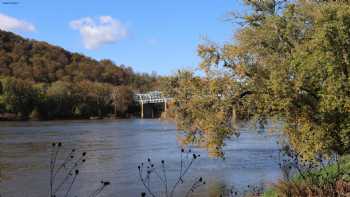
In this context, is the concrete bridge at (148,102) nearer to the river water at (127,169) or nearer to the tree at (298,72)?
the river water at (127,169)

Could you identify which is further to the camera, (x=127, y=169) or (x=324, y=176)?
(x=127, y=169)

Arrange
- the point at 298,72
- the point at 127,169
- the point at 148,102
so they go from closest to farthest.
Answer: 1. the point at 298,72
2. the point at 127,169
3. the point at 148,102

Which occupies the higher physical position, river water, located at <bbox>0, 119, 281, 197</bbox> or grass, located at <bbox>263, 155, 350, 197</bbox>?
grass, located at <bbox>263, 155, 350, 197</bbox>

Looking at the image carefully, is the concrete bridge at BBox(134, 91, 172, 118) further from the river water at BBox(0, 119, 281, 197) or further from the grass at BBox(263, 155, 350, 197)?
the grass at BBox(263, 155, 350, 197)

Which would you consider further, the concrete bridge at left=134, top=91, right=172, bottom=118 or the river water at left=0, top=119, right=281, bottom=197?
the concrete bridge at left=134, top=91, right=172, bottom=118

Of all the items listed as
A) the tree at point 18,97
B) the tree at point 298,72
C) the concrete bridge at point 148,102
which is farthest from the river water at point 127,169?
the concrete bridge at point 148,102

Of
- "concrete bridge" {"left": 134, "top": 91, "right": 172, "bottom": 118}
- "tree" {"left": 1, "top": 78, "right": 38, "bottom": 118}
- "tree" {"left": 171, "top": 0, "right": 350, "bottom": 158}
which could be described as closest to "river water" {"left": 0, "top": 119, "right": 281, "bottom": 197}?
"tree" {"left": 171, "top": 0, "right": 350, "bottom": 158}

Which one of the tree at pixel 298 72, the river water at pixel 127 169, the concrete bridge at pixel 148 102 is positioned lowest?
the river water at pixel 127 169

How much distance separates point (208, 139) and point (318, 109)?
387cm

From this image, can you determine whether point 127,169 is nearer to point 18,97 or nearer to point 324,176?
point 324,176

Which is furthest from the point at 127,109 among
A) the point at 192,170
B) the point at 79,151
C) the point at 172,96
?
the point at 172,96

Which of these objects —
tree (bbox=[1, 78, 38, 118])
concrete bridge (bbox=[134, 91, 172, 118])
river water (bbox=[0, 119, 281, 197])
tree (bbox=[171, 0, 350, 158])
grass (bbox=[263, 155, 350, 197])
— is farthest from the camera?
concrete bridge (bbox=[134, 91, 172, 118])

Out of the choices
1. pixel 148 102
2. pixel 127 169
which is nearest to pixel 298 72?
pixel 127 169

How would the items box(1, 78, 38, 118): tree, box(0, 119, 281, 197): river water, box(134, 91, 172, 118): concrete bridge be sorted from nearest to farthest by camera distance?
box(0, 119, 281, 197): river water → box(1, 78, 38, 118): tree → box(134, 91, 172, 118): concrete bridge
